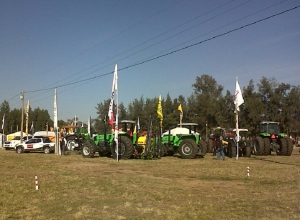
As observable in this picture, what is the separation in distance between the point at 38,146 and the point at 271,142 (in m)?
19.9

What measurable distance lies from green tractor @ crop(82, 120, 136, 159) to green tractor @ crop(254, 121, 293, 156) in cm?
852

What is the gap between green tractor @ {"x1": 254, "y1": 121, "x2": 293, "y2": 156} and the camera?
23578 mm

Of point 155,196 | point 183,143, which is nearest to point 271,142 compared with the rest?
point 183,143

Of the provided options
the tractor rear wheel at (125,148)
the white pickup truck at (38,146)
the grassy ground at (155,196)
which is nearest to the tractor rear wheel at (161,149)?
the tractor rear wheel at (125,148)

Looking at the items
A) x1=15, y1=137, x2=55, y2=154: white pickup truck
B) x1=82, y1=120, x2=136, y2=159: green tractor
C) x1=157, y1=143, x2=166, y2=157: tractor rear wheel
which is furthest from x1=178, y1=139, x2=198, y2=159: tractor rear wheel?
x1=15, y1=137, x2=55, y2=154: white pickup truck

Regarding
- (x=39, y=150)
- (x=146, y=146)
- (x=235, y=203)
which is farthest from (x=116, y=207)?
(x=39, y=150)

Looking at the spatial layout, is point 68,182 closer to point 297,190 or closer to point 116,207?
point 116,207

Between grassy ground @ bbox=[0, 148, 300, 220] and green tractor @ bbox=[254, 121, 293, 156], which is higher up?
green tractor @ bbox=[254, 121, 293, 156]

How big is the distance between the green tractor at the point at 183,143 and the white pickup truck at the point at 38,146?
12050mm

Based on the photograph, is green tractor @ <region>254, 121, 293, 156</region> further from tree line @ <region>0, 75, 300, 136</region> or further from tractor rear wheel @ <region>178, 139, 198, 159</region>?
tree line @ <region>0, 75, 300, 136</region>

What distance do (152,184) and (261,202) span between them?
388cm

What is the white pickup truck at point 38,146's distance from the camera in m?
31.5

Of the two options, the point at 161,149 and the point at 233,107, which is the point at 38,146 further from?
the point at 233,107

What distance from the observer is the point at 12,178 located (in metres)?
13.1
